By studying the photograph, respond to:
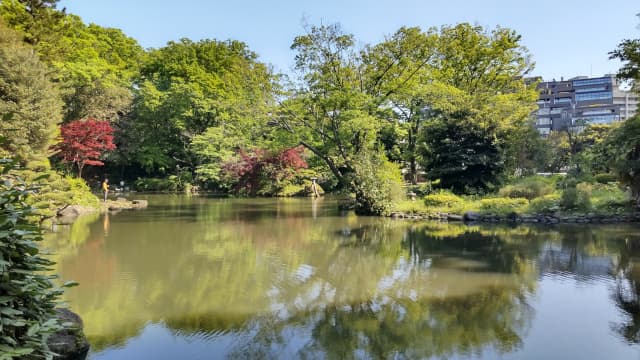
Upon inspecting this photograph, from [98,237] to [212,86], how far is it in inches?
873

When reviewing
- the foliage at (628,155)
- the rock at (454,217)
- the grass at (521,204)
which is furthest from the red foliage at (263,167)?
the foliage at (628,155)

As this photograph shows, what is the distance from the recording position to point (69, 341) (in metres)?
4.05

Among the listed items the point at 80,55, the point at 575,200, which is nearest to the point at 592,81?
the point at 575,200

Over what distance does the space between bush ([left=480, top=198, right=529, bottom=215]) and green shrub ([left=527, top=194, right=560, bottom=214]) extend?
25cm

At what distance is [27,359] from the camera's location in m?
2.73

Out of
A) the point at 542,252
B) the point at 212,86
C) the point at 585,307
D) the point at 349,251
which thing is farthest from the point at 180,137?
the point at 585,307

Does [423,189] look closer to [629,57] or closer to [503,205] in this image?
[503,205]

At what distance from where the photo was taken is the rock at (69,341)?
3.89 metres

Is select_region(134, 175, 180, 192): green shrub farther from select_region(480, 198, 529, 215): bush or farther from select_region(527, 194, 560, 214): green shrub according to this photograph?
select_region(527, 194, 560, 214): green shrub

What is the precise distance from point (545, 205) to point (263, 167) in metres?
15.3

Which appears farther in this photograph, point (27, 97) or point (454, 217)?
point (27, 97)

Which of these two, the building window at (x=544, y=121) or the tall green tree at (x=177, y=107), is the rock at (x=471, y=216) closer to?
the tall green tree at (x=177, y=107)

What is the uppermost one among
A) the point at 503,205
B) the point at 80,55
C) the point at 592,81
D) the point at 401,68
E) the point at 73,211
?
the point at 592,81

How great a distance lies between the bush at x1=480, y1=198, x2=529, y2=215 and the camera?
13.6 metres
